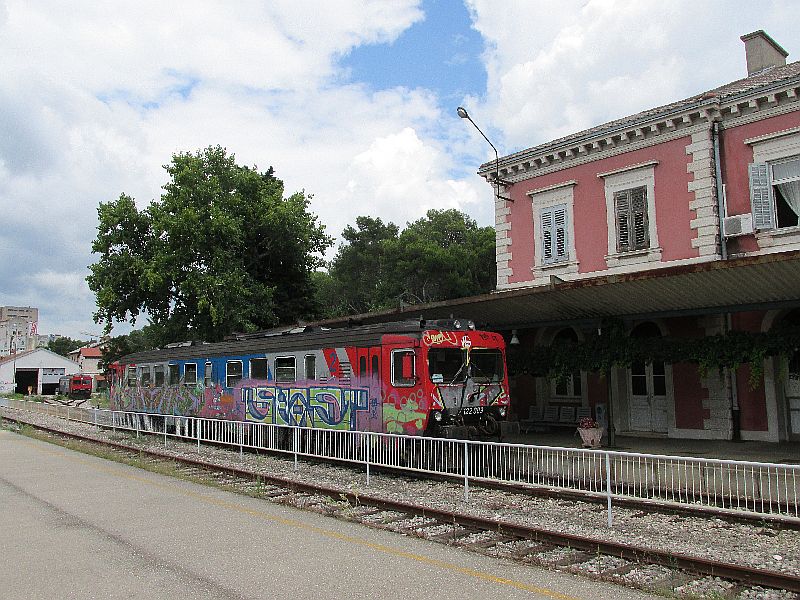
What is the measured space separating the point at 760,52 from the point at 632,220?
7.22 meters

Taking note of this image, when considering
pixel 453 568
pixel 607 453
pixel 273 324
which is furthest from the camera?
pixel 273 324

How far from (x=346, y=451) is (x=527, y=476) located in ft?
13.0

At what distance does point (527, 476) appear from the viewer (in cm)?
1065

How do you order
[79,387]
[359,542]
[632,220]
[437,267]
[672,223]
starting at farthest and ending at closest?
[79,387]
[437,267]
[632,220]
[672,223]
[359,542]

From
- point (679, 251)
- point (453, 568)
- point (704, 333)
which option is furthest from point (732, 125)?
point (453, 568)

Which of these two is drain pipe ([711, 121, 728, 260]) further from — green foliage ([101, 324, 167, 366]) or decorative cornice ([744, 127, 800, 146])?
green foliage ([101, 324, 167, 366])

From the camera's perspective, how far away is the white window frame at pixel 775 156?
48.3ft

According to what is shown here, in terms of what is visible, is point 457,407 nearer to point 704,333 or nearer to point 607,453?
point 607,453

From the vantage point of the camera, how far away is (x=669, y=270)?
37.7 feet

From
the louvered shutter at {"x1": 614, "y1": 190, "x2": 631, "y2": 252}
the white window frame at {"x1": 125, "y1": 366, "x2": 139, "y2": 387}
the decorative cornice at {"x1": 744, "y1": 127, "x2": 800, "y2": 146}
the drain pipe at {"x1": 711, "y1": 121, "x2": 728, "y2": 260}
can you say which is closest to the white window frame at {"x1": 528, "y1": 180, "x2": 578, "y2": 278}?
the louvered shutter at {"x1": 614, "y1": 190, "x2": 631, "y2": 252}

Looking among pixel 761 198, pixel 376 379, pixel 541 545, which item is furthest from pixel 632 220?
pixel 541 545

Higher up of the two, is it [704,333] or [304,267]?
[304,267]

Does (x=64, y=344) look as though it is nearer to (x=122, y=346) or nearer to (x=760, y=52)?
(x=122, y=346)

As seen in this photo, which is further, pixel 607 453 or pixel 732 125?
pixel 732 125
